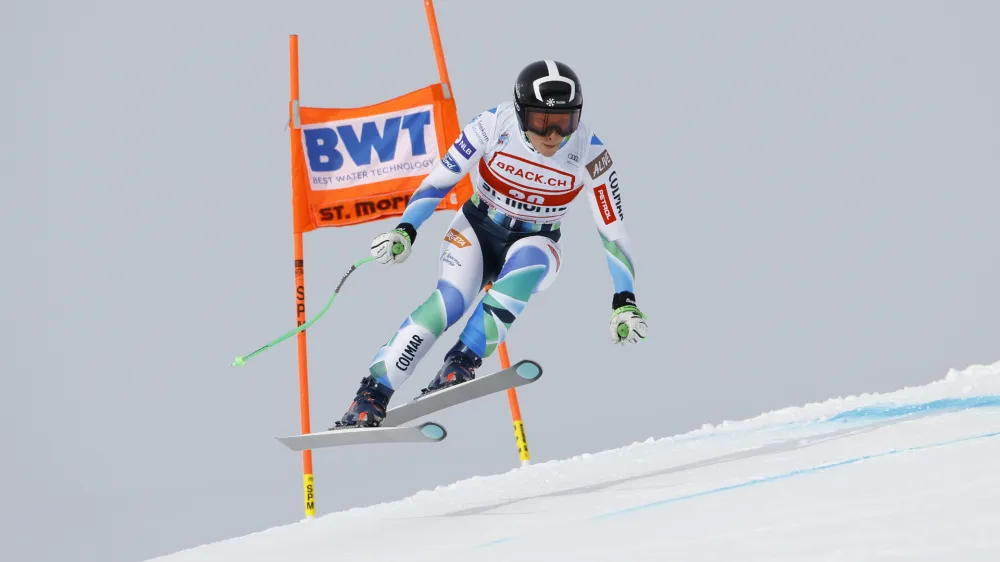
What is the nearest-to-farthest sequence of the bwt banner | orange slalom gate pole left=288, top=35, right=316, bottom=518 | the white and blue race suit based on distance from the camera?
the white and blue race suit
orange slalom gate pole left=288, top=35, right=316, bottom=518
the bwt banner

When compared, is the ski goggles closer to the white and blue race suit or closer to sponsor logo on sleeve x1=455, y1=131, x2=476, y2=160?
the white and blue race suit

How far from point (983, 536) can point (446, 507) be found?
12.3 ft

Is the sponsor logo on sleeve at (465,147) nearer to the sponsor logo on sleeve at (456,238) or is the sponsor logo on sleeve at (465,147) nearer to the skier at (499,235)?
the skier at (499,235)

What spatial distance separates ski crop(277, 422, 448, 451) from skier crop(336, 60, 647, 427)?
0.11 metres

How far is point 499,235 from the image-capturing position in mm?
6531

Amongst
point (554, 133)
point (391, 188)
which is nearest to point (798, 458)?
point (554, 133)

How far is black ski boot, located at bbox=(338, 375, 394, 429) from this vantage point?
6250 mm

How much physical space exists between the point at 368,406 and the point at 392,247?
879 millimetres

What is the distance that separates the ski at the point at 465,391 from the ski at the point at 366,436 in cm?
21

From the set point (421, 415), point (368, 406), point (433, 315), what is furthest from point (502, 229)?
point (368, 406)

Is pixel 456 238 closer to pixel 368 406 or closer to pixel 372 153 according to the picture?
pixel 368 406

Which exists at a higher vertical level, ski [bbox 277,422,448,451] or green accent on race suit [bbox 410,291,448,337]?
green accent on race suit [bbox 410,291,448,337]

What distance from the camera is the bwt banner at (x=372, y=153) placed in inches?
312

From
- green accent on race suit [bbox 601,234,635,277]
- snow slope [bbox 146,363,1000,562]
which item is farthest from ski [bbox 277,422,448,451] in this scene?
green accent on race suit [bbox 601,234,635,277]
